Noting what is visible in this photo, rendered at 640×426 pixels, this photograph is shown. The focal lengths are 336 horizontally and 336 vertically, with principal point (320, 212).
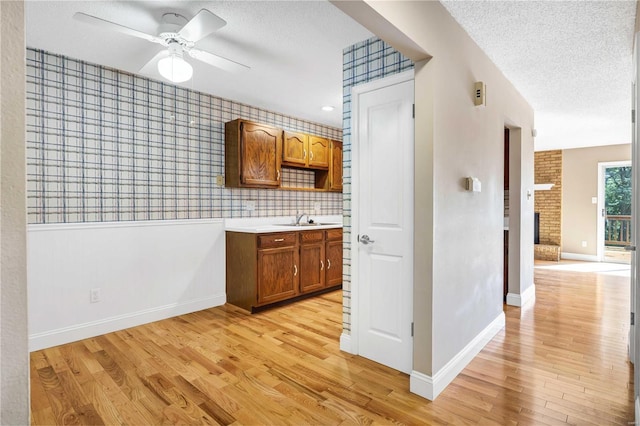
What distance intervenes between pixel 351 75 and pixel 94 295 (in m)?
2.99

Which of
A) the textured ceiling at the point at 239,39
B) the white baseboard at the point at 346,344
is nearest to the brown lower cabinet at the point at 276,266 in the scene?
the white baseboard at the point at 346,344

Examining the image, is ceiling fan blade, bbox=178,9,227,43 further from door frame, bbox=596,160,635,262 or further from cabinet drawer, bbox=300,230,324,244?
door frame, bbox=596,160,635,262

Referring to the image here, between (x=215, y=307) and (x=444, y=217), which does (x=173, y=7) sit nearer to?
(x=444, y=217)

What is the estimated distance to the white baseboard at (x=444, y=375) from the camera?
205 cm

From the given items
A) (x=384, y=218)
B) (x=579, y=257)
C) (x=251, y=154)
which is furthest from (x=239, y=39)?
(x=579, y=257)

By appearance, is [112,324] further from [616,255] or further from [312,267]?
[616,255]

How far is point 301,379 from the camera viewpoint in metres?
2.28

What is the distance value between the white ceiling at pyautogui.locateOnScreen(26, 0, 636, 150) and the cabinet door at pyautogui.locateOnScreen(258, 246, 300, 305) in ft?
6.05

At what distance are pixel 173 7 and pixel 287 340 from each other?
265cm

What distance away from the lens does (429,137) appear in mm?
2039

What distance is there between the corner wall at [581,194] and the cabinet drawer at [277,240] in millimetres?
6582

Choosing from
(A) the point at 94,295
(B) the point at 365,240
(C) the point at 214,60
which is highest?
(C) the point at 214,60

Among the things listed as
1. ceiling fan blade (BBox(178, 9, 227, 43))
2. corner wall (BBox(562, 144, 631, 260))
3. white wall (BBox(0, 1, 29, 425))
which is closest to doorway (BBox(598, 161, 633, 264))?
corner wall (BBox(562, 144, 631, 260))

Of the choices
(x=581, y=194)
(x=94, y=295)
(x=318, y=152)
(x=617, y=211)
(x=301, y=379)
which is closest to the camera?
(x=301, y=379)
